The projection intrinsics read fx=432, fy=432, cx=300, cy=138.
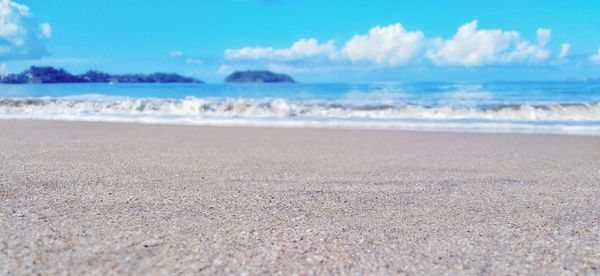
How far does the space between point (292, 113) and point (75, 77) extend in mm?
57168

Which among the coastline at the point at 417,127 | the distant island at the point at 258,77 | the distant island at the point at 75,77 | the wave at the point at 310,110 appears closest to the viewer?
the coastline at the point at 417,127

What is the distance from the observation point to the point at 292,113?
16.1 meters

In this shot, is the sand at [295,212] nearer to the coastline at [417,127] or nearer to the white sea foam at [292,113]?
the coastline at [417,127]

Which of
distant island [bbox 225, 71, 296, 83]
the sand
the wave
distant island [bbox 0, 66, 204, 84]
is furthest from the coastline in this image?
distant island [bbox 225, 71, 296, 83]

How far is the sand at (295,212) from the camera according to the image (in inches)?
86.1

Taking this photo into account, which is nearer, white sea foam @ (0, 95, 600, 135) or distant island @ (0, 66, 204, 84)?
white sea foam @ (0, 95, 600, 135)

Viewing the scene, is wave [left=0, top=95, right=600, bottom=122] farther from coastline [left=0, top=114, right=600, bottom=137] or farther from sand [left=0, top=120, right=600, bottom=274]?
sand [left=0, top=120, right=600, bottom=274]

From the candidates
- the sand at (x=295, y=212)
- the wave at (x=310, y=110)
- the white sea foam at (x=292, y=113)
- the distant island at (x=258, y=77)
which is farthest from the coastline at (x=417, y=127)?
the distant island at (x=258, y=77)

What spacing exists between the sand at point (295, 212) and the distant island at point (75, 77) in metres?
51.5

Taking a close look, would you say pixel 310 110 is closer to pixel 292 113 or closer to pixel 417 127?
pixel 292 113

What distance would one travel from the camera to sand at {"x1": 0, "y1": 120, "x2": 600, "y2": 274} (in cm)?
219

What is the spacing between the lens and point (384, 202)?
3463 millimetres

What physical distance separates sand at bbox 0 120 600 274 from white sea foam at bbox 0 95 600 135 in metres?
6.50

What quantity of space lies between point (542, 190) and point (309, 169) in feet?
7.83
